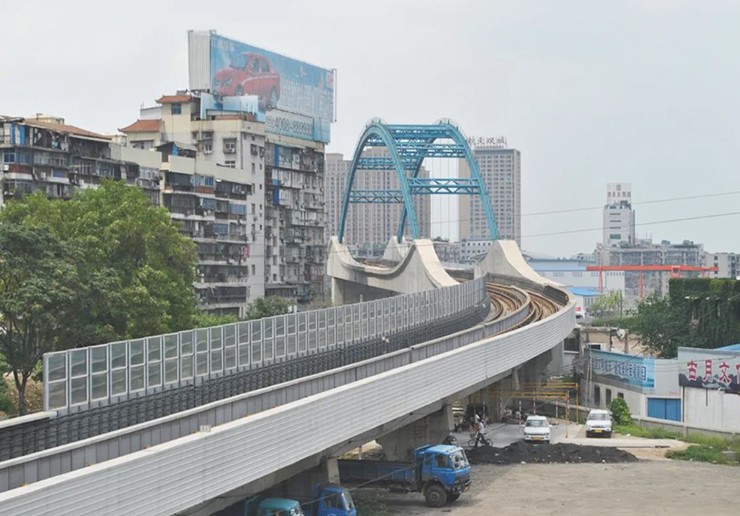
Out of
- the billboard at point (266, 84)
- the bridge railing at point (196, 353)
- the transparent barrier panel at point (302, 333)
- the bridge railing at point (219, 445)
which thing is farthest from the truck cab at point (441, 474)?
the billboard at point (266, 84)

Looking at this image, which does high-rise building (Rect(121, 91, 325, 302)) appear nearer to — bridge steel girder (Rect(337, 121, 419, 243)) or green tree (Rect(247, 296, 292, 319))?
bridge steel girder (Rect(337, 121, 419, 243))

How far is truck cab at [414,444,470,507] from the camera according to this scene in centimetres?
3806

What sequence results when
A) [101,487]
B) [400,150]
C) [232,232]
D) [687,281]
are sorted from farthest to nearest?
[400,150], [232,232], [687,281], [101,487]

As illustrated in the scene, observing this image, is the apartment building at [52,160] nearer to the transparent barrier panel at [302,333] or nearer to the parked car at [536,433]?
the parked car at [536,433]

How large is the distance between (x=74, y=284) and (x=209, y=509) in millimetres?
19385

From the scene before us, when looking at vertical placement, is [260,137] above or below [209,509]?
above

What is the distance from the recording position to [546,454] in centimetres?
4928

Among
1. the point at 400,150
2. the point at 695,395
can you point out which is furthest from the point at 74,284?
the point at 400,150

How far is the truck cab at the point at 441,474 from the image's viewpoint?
38062mm

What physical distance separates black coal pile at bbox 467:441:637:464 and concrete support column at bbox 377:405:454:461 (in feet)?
13.1

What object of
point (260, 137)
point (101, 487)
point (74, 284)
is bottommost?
point (101, 487)

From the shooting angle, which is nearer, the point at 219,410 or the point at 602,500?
the point at 219,410

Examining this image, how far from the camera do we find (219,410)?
2791 centimetres

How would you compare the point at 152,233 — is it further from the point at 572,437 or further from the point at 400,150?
the point at 400,150
